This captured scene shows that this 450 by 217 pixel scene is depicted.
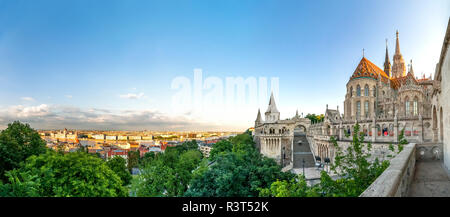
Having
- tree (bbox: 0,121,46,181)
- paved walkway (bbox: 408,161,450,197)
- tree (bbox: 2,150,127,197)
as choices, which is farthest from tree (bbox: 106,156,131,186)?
paved walkway (bbox: 408,161,450,197)

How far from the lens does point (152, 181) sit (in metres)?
19.4

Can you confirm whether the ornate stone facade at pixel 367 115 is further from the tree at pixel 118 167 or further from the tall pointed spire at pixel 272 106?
the tree at pixel 118 167

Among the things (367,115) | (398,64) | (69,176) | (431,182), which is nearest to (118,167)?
(69,176)

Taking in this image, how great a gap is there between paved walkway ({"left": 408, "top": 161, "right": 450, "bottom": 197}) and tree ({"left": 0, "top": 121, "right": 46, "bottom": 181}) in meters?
21.6

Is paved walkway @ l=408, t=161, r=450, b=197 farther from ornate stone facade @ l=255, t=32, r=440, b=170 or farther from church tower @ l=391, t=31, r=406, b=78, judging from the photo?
church tower @ l=391, t=31, r=406, b=78

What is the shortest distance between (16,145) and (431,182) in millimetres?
24270

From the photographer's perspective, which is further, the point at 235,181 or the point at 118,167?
the point at 118,167

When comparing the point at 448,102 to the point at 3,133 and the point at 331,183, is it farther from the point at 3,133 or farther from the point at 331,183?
the point at 3,133

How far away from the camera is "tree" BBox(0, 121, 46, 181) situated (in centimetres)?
1497

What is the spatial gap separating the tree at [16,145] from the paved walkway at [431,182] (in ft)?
70.9

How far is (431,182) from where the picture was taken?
16.2 feet

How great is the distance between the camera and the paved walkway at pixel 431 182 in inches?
163

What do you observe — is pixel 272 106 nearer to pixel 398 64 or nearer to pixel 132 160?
pixel 398 64

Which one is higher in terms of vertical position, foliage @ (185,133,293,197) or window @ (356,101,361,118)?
window @ (356,101,361,118)
